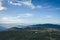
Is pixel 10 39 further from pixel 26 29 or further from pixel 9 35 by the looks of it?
pixel 26 29

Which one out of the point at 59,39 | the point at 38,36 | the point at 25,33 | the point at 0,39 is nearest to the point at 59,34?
the point at 59,39

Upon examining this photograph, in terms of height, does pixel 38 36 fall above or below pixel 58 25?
below

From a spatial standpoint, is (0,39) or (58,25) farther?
(0,39)

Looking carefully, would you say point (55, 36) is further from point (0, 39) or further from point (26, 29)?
point (0, 39)

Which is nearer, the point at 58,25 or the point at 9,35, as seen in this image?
the point at 58,25

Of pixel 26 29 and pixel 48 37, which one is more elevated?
pixel 26 29

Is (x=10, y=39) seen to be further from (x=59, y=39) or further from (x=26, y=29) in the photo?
(x=59, y=39)

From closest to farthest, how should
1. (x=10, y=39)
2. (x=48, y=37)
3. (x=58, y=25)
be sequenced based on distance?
(x=58, y=25) → (x=10, y=39) → (x=48, y=37)

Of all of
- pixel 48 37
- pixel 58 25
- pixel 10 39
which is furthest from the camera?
pixel 48 37

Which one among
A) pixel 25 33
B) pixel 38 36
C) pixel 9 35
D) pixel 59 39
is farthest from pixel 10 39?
pixel 59 39
